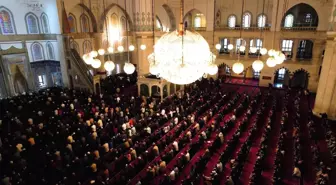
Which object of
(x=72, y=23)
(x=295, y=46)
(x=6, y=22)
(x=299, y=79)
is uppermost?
(x=72, y=23)

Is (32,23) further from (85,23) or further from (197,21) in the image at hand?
(197,21)

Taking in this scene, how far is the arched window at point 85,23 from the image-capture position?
1987cm

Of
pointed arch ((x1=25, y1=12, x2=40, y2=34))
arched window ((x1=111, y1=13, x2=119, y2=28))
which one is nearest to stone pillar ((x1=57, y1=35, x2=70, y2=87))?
pointed arch ((x1=25, y1=12, x2=40, y2=34))

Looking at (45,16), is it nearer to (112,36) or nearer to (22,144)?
(112,36)

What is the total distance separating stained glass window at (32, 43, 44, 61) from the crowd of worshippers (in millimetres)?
4011

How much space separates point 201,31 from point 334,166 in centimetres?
1570

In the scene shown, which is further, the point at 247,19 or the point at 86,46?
the point at 247,19

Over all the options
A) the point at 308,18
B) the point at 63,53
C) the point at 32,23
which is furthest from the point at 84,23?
the point at 308,18

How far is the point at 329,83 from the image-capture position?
12.3 m

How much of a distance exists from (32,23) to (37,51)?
2.10 m

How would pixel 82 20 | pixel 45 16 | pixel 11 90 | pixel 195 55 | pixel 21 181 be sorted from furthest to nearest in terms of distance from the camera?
1. pixel 82 20
2. pixel 45 16
3. pixel 11 90
4. pixel 21 181
5. pixel 195 55

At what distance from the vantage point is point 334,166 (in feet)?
26.6

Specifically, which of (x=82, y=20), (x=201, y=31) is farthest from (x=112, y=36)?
(x=201, y=31)

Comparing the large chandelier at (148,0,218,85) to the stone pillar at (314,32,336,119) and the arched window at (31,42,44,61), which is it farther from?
the arched window at (31,42,44,61)
